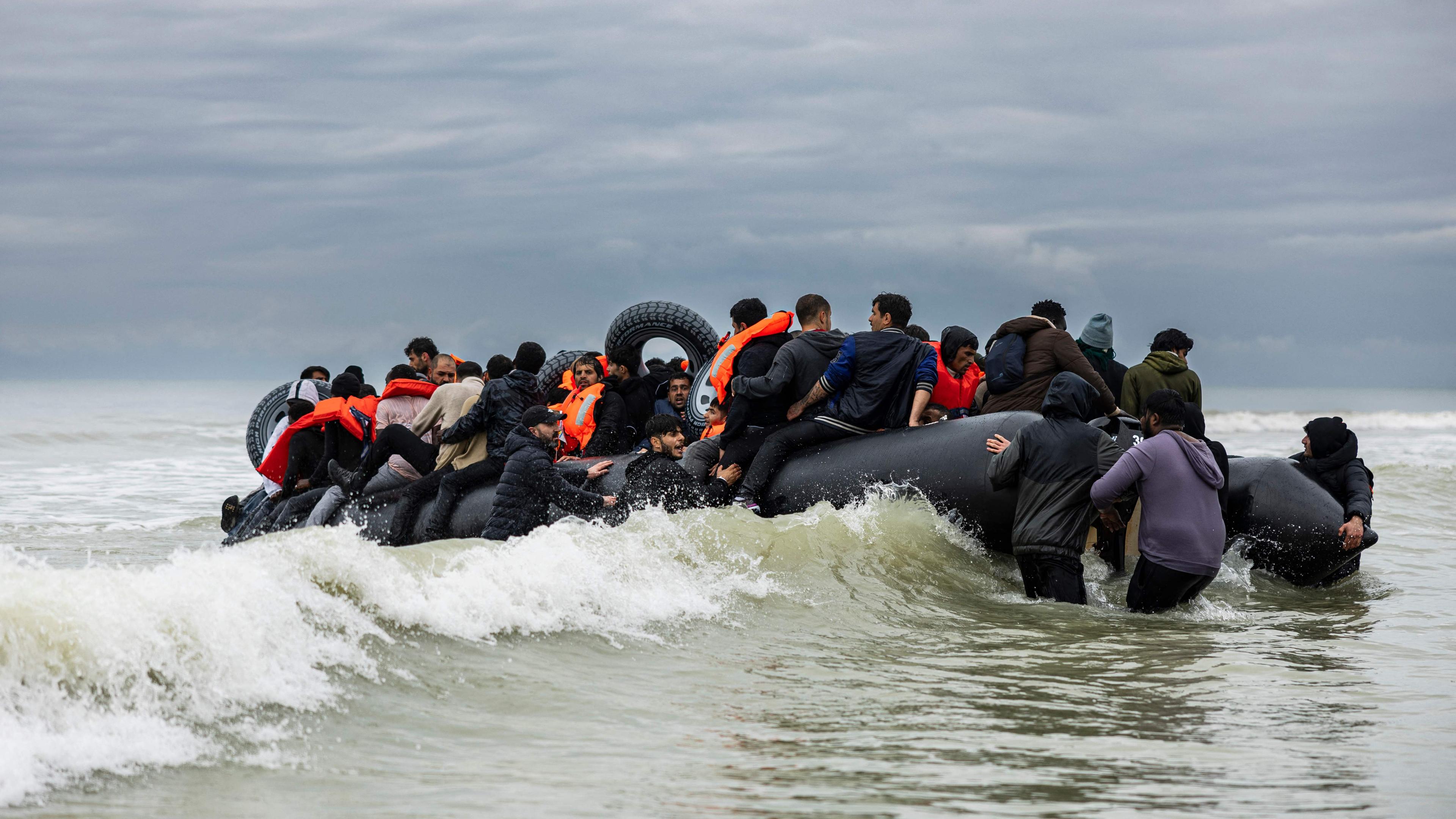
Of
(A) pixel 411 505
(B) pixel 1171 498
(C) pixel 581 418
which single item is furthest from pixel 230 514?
(B) pixel 1171 498

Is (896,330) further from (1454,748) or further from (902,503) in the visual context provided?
(1454,748)

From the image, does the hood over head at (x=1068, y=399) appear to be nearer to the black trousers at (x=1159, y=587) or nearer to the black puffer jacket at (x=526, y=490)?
the black trousers at (x=1159, y=587)

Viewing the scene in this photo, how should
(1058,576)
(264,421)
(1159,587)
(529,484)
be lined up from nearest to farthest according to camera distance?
(1159,587), (1058,576), (529,484), (264,421)

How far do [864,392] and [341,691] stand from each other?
A: 14.7 feet

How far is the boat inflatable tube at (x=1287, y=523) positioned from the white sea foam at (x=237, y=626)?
4.05 m

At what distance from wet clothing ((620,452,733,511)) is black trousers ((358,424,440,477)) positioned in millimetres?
2315

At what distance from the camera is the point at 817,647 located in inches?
236

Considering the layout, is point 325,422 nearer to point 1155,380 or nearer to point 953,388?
point 953,388

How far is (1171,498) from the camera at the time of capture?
689 cm

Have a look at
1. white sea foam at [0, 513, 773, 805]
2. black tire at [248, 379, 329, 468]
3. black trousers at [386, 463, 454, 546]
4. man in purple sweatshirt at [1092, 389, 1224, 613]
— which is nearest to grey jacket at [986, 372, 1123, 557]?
man in purple sweatshirt at [1092, 389, 1224, 613]

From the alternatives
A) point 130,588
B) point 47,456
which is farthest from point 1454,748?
point 47,456

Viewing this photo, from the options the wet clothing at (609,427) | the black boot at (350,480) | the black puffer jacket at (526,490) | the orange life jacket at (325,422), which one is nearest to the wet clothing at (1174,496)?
the black puffer jacket at (526,490)

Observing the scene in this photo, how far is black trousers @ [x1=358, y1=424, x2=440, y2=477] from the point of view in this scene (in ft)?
32.8

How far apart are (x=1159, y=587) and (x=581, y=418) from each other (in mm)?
4754
